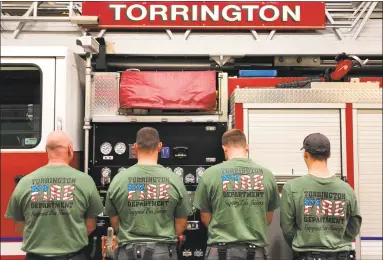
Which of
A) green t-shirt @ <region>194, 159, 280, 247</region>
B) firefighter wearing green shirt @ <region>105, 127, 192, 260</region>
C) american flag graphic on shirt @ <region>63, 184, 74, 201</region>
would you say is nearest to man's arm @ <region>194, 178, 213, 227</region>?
green t-shirt @ <region>194, 159, 280, 247</region>

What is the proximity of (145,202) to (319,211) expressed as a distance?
113 cm

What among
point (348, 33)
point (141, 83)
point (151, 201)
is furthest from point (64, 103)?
point (348, 33)

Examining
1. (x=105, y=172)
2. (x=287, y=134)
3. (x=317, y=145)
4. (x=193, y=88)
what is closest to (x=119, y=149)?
(x=105, y=172)

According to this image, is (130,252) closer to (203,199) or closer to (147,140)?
(203,199)

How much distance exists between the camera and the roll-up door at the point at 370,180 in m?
3.42

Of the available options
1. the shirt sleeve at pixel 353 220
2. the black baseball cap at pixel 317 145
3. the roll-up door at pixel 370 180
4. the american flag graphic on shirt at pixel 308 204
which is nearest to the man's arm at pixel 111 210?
the american flag graphic on shirt at pixel 308 204

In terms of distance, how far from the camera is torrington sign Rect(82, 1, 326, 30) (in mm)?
3910

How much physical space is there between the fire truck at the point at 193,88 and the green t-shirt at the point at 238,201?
2.11 ft

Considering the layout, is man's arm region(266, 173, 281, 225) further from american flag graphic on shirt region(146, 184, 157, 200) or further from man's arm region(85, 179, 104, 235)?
man's arm region(85, 179, 104, 235)

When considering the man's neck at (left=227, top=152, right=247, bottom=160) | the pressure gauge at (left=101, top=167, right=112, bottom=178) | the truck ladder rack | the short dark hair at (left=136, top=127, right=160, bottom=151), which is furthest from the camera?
the truck ladder rack

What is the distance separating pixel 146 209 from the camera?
264 centimetres

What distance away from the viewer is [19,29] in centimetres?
388

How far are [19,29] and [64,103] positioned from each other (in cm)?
103

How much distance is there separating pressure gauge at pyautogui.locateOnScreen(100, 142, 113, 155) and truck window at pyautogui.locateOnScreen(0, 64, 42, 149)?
22.5 inches
